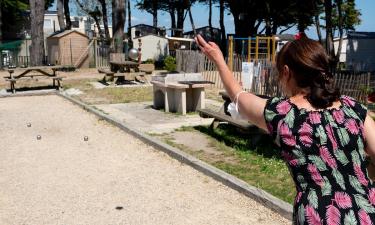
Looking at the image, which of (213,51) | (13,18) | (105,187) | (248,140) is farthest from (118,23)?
(13,18)

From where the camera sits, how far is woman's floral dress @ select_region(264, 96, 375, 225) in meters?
1.83

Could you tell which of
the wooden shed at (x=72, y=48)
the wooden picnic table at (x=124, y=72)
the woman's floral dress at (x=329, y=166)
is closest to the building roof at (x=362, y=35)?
the wooden shed at (x=72, y=48)

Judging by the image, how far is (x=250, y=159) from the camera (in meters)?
6.67

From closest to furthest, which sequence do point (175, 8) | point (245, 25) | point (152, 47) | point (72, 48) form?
1. point (72, 48)
2. point (152, 47)
3. point (245, 25)
4. point (175, 8)

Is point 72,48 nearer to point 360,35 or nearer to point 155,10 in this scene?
point 360,35

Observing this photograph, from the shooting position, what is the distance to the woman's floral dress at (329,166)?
1835 millimetres

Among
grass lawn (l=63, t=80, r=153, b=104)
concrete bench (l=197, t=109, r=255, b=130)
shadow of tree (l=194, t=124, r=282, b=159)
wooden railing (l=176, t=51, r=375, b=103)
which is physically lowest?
shadow of tree (l=194, t=124, r=282, b=159)

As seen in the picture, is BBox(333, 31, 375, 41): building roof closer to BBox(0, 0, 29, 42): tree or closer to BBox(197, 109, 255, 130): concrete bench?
BBox(0, 0, 29, 42): tree

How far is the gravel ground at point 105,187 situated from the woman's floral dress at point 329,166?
2.80 m

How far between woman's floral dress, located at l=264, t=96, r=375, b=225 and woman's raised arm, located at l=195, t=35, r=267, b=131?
0.39 ft

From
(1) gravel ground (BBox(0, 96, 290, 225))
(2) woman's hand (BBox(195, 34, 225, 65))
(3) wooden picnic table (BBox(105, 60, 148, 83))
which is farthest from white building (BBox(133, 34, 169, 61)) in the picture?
(2) woman's hand (BBox(195, 34, 225, 65))

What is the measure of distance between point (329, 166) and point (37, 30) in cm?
2678

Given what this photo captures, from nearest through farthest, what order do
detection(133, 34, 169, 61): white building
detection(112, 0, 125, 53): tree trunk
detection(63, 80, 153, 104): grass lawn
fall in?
detection(63, 80, 153, 104): grass lawn < detection(112, 0, 125, 53): tree trunk < detection(133, 34, 169, 61): white building

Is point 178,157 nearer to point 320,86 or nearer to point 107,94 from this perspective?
point 320,86
